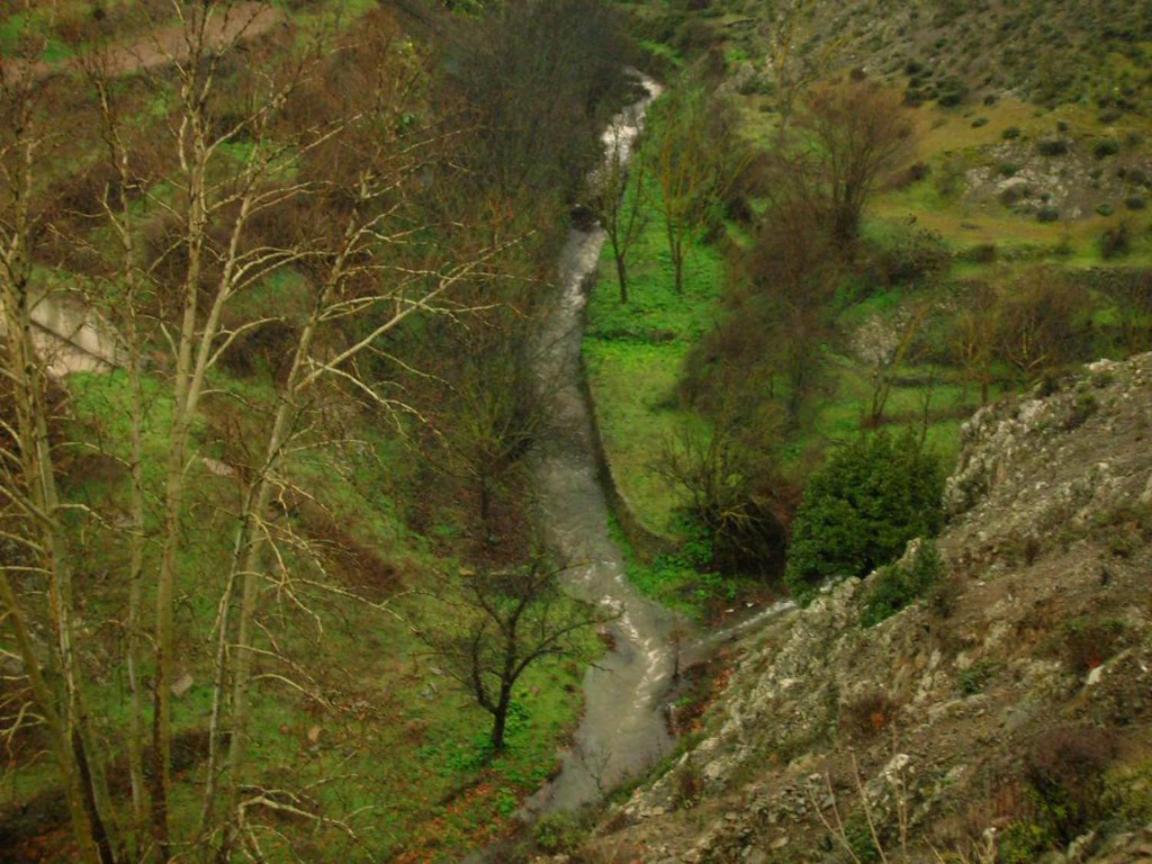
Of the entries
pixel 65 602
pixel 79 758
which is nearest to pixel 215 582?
pixel 79 758

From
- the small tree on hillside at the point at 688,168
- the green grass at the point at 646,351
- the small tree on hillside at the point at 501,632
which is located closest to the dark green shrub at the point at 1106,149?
the small tree on hillside at the point at 688,168

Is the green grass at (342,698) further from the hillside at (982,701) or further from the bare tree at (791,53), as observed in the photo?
the bare tree at (791,53)

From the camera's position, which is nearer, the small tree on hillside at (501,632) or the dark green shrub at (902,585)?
the dark green shrub at (902,585)

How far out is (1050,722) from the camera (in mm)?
11773

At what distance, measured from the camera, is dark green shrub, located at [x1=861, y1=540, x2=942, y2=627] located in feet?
57.0

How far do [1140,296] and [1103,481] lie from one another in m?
17.9

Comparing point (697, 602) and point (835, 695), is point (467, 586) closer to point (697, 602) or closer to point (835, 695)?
point (697, 602)

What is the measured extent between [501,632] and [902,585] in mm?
8597

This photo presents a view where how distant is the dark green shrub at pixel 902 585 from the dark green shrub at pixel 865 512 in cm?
225

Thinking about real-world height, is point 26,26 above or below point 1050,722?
above

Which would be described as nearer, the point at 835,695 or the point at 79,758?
the point at 79,758

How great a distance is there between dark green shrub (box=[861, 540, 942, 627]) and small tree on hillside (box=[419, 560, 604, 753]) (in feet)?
17.5

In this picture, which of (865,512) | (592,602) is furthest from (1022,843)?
(592,602)

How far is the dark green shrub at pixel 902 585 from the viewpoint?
17.4 meters
